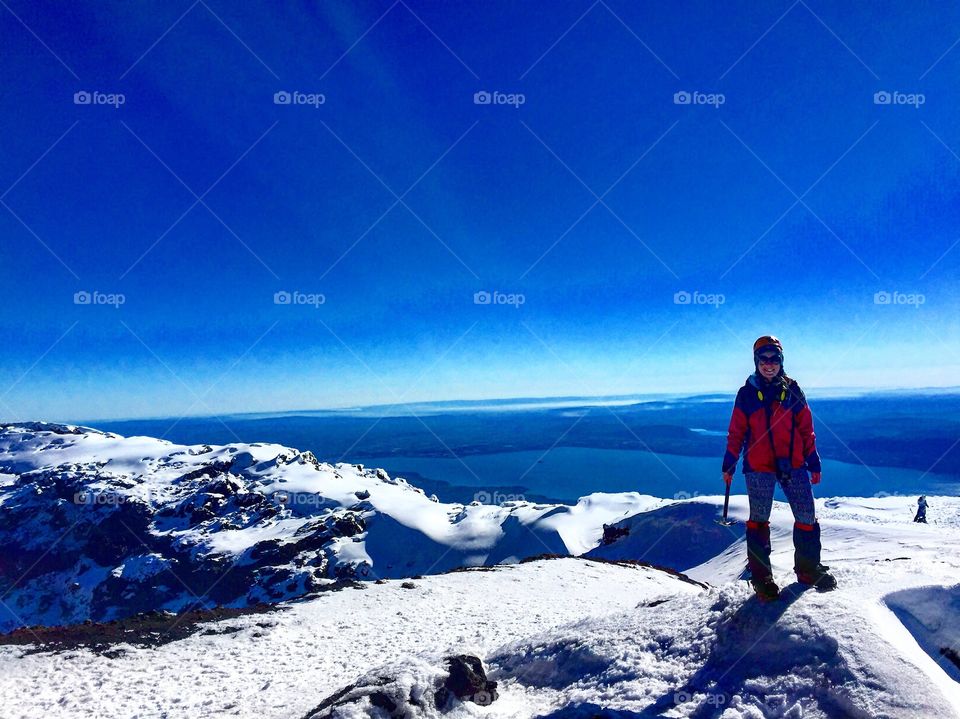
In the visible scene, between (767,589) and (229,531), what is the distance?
4326 inches

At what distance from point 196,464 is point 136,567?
45.8 m

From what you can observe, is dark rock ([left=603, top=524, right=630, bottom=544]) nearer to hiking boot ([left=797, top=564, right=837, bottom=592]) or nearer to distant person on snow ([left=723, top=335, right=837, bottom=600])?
hiking boot ([left=797, top=564, right=837, bottom=592])

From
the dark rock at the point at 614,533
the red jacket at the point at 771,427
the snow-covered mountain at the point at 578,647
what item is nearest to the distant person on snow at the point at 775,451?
the red jacket at the point at 771,427

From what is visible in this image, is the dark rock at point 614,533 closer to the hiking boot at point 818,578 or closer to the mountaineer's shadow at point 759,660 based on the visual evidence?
the hiking boot at point 818,578

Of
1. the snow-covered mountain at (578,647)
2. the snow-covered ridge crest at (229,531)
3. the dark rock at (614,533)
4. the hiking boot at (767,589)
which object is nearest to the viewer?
the snow-covered mountain at (578,647)

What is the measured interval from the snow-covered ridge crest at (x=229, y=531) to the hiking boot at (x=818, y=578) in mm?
53708

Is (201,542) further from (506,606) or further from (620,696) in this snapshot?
(620,696)

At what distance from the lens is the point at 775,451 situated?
22.8 ft

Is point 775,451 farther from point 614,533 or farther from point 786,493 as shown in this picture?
point 614,533

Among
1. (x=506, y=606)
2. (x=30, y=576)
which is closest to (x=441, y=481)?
(x=30, y=576)

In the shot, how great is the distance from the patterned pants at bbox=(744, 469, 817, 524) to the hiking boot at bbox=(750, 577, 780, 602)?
2.61 ft

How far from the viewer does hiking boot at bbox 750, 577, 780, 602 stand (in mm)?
6633

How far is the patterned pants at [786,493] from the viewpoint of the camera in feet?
22.6

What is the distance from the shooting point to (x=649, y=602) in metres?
9.49
